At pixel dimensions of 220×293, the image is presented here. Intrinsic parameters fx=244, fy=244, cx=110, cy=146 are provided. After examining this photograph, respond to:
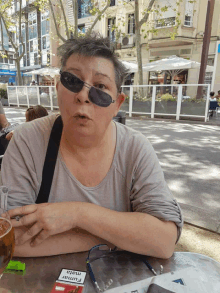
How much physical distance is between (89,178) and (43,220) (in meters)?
0.33

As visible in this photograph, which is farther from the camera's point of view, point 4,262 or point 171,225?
point 171,225

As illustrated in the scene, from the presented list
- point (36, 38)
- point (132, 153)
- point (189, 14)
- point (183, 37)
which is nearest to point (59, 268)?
point (132, 153)

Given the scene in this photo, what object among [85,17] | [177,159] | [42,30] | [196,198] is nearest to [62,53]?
[196,198]

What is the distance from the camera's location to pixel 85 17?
24250 mm

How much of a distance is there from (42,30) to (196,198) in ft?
106

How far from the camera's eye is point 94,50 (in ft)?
3.78

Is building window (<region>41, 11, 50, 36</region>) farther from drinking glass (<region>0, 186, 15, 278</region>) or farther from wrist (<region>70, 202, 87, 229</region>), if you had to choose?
drinking glass (<region>0, 186, 15, 278</region>)

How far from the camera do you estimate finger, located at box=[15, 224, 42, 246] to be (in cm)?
98

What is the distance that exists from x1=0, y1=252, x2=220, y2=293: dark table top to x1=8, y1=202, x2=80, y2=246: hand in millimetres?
94

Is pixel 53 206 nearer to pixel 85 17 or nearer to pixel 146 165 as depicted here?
pixel 146 165

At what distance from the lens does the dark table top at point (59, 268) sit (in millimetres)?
833

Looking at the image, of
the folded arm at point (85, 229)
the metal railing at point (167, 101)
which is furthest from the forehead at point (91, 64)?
the metal railing at point (167, 101)

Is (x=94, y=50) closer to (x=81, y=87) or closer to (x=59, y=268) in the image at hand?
(x=81, y=87)

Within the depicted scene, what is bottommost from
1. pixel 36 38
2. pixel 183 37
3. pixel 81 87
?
pixel 81 87
